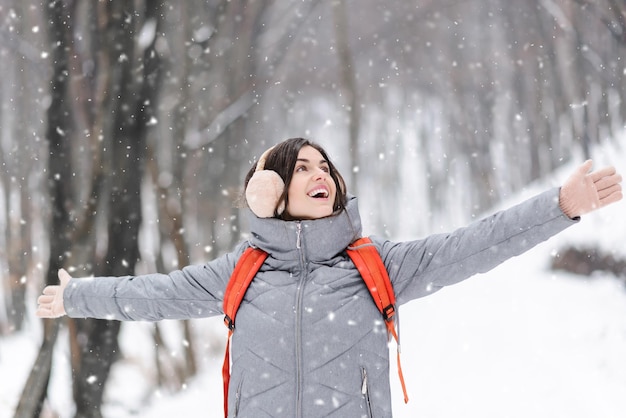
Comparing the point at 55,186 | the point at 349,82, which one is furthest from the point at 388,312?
the point at 349,82

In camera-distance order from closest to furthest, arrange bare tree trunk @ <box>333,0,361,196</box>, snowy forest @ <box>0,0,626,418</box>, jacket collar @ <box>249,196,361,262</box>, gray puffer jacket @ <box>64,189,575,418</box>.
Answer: gray puffer jacket @ <box>64,189,575,418</box>
jacket collar @ <box>249,196,361,262</box>
snowy forest @ <box>0,0,626,418</box>
bare tree trunk @ <box>333,0,361,196</box>


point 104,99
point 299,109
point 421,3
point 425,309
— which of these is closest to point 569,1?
point 421,3

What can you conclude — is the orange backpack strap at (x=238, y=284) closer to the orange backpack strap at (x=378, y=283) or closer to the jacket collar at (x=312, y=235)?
the jacket collar at (x=312, y=235)

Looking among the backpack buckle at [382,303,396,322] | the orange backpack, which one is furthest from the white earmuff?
the backpack buckle at [382,303,396,322]

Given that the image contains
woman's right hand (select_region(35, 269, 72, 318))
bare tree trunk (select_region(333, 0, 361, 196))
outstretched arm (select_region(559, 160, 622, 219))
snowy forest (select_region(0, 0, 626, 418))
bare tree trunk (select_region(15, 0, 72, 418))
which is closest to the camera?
outstretched arm (select_region(559, 160, 622, 219))

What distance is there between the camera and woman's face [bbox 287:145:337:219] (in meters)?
1.46

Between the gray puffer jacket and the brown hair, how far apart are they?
45 mm

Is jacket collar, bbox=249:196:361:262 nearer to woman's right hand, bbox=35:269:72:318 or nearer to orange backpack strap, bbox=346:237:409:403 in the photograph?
orange backpack strap, bbox=346:237:409:403

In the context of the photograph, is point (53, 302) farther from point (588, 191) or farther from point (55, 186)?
point (55, 186)

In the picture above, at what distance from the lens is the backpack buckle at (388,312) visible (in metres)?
1.37

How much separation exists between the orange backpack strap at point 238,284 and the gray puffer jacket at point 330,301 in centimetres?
2

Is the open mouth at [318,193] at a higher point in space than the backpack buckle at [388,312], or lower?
higher

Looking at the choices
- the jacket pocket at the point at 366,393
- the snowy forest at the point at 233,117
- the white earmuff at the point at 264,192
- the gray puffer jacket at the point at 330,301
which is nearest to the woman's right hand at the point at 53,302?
the gray puffer jacket at the point at 330,301

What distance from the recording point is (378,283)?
138 centimetres
